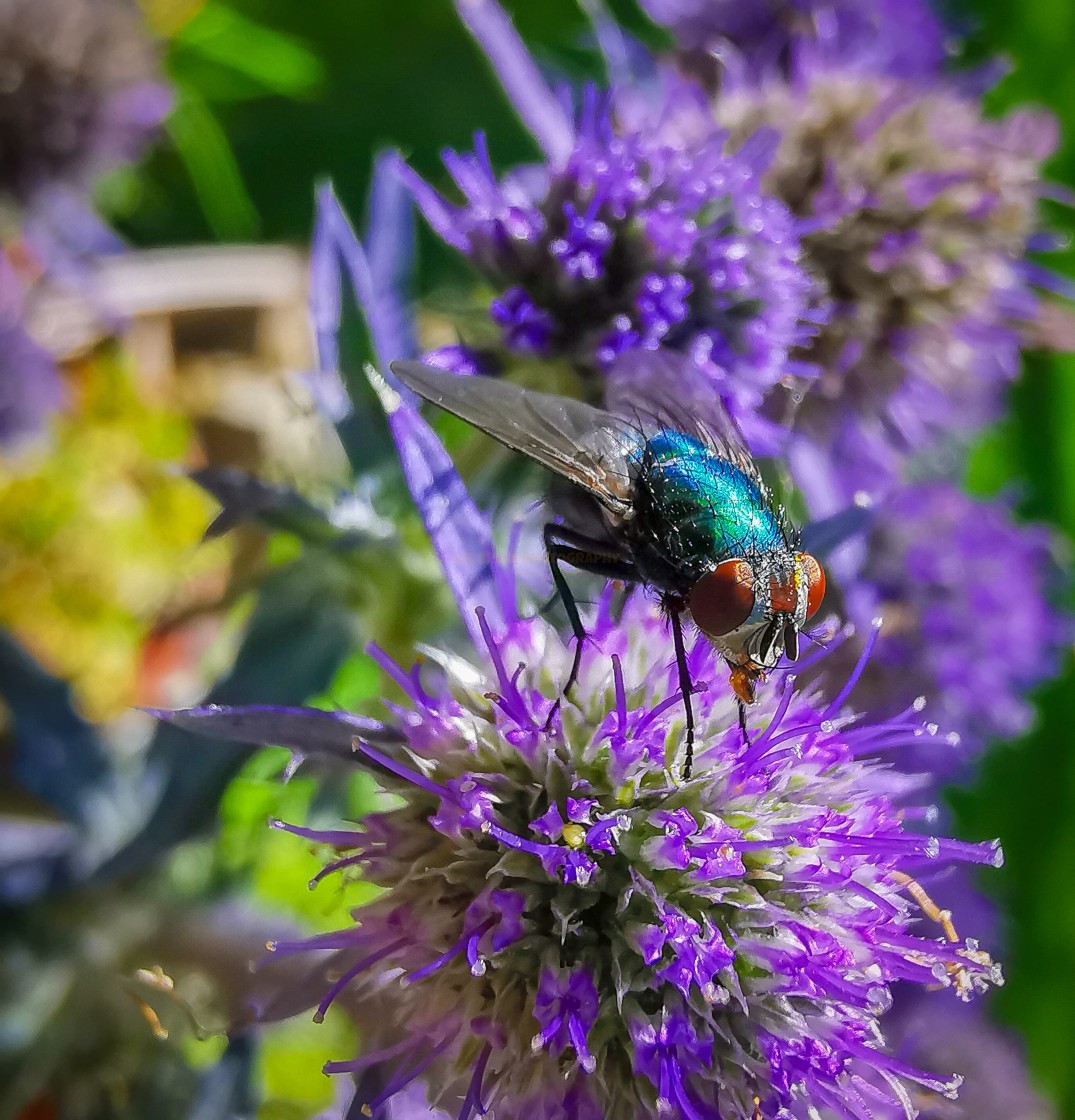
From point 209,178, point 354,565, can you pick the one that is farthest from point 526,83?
point 209,178

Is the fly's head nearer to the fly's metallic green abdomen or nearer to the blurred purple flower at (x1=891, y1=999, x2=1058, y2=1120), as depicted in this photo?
the fly's metallic green abdomen

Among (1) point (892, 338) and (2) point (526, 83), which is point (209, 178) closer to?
(2) point (526, 83)

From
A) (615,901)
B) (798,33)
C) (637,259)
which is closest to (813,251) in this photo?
(637,259)

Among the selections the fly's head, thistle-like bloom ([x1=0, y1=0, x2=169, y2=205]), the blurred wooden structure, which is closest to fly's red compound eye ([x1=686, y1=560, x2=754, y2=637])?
the fly's head

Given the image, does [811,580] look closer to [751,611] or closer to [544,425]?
[751,611]

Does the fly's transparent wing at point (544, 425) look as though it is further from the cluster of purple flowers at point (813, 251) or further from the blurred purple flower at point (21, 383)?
the blurred purple flower at point (21, 383)

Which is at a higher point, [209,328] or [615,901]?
[615,901]
